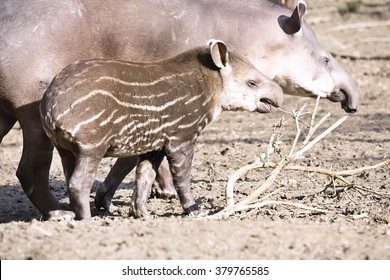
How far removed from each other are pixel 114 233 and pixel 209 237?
1.98 feet

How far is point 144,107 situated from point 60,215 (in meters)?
1.23

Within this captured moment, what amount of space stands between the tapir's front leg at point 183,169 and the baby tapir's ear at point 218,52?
675 millimetres

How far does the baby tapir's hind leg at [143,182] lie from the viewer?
7871 millimetres

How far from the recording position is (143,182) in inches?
310

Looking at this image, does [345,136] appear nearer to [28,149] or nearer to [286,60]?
[286,60]

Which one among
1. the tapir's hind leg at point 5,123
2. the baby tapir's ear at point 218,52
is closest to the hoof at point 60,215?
the tapir's hind leg at point 5,123

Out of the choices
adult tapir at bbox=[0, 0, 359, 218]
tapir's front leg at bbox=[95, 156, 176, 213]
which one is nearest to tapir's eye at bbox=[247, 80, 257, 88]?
adult tapir at bbox=[0, 0, 359, 218]

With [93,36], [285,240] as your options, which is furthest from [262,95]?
[285,240]

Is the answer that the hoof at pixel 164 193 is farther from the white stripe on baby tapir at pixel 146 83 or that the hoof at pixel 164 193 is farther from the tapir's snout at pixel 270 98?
the white stripe on baby tapir at pixel 146 83

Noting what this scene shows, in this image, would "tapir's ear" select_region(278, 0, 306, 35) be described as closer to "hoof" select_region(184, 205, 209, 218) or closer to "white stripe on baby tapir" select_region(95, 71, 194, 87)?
"white stripe on baby tapir" select_region(95, 71, 194, 87)

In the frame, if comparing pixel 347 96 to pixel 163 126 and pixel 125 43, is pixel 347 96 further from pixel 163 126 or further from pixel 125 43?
pixel 163 126

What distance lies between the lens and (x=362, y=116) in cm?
1233

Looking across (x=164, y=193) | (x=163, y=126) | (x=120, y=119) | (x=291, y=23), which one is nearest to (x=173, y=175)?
(x=163, y=126)

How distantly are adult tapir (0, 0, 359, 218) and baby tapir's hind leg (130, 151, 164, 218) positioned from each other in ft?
2.27
